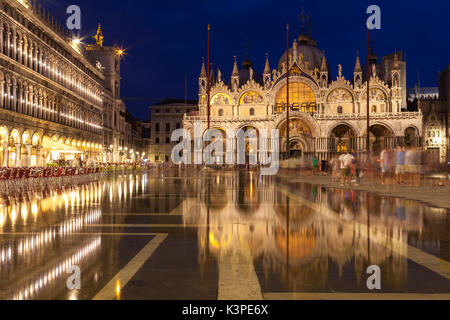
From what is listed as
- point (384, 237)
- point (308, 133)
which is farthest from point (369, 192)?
point (308, 133)

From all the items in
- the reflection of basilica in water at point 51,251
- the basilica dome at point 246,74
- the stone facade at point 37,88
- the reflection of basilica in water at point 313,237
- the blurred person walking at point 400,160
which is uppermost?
the basilica dome at point 246,74

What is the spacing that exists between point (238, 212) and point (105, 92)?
68.7 m

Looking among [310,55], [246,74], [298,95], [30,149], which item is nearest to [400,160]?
[30,149]

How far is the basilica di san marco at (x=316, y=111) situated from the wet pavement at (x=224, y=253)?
58384 mm

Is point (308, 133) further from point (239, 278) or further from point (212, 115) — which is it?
point (239, 278)

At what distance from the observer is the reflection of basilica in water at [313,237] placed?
537cm

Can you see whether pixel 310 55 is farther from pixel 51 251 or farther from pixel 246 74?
pixel 51 251

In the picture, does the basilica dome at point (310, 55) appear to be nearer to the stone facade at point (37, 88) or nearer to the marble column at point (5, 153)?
the stone facade at point (37, 88)

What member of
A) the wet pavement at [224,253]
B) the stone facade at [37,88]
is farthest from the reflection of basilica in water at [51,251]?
the stone facade at [37,88]

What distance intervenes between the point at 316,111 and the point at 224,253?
66.7 meters

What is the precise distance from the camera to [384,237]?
302 inches

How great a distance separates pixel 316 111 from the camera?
70.2 metres

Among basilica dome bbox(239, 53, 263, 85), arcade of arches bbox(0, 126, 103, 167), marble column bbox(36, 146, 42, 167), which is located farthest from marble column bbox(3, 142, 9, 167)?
basilica dome bbox(239, 53, 263, 85)

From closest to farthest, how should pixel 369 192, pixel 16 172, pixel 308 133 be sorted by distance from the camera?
pixel 369 192
pixel 16 172
pixel 308 133
